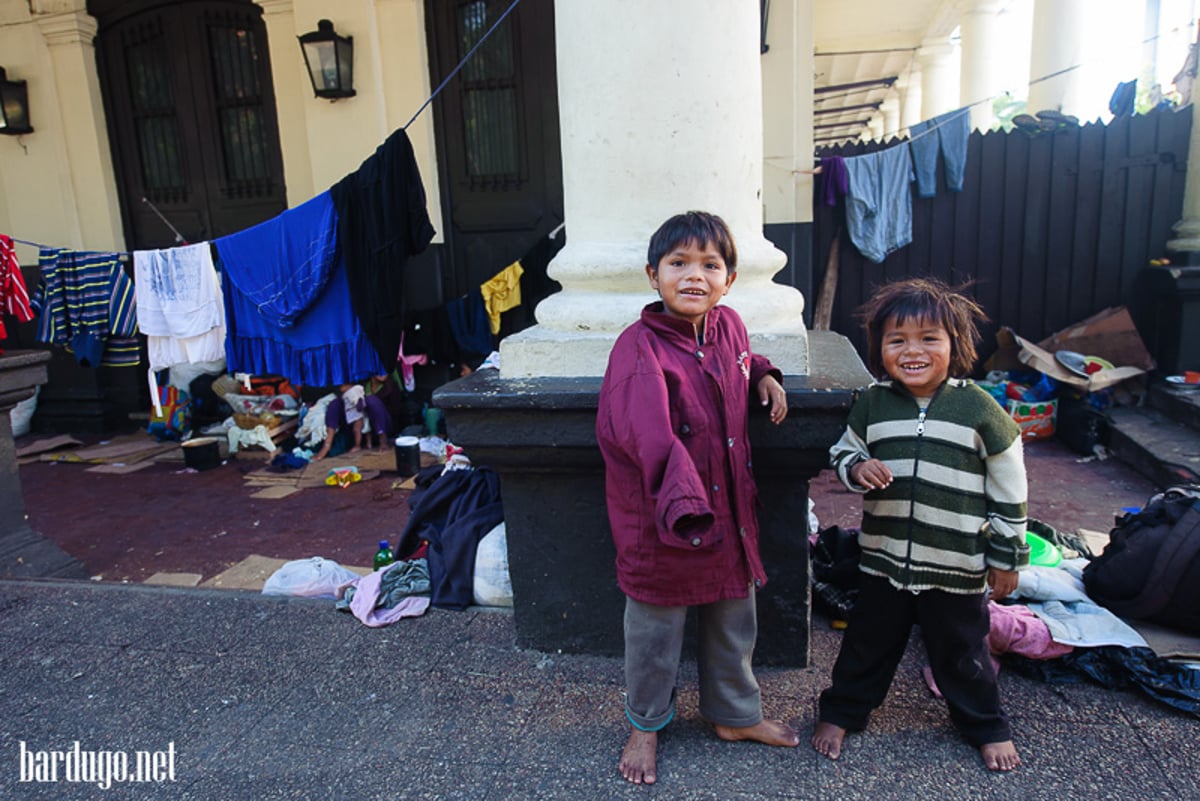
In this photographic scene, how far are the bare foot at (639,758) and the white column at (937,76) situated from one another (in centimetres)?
1323

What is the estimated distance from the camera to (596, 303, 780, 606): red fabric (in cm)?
181

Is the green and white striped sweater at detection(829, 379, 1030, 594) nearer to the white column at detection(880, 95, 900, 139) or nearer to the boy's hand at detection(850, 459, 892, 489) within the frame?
the boy's hand at detection(850, 459, 892, 489)

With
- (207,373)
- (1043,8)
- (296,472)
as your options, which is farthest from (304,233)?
(1043,8)

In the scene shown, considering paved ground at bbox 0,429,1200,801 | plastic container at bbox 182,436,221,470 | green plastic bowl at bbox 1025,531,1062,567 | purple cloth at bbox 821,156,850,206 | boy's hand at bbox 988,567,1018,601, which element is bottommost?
plastic container at bbox 182,436,221,470

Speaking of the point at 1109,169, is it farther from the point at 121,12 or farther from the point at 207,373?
the point at 121,12

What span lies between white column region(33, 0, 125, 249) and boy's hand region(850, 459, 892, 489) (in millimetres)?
8457

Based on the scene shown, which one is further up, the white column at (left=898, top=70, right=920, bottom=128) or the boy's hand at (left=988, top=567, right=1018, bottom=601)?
the white column at (left=898, top=70, right=920, bottom=128)

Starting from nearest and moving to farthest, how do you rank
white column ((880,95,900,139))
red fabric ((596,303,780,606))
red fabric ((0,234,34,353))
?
red fabric ((596,303,780,606)) < red fabric ((0,234,34,353)) < white column ((880,95,900,139))

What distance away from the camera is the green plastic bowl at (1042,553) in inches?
110

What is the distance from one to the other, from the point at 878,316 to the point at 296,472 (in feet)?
18.9

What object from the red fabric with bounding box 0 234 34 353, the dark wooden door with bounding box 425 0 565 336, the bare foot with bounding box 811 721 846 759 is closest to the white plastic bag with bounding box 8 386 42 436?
the red fabric with bounding box 0 234 34 353

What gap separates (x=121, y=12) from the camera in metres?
7.61

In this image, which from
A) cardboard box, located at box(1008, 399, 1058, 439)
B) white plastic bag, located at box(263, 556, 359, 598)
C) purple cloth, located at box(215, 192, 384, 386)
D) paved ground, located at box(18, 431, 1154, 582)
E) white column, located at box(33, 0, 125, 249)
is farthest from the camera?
white column, located at box(33, 0, 125, 249)

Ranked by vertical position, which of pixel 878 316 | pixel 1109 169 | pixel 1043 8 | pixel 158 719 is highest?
pixel 1043 8
